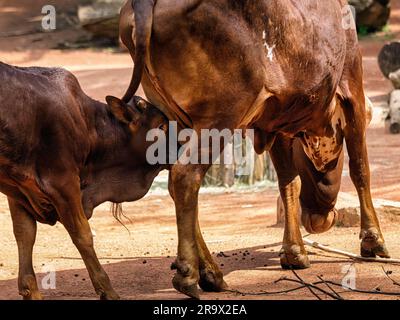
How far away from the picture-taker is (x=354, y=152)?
806 centimetres

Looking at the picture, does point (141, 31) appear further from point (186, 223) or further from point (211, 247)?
point (211, 247)

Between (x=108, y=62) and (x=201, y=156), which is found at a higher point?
(x=201, y=156)

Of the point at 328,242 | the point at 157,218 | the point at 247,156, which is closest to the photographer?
the point at 328,242

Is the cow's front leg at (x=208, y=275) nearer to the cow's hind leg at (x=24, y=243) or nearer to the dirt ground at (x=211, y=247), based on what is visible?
the dirt ground at (x=211, y=247)

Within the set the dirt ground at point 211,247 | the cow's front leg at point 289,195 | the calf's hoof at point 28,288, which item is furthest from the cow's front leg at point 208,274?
the cow's front leg at point 289,195

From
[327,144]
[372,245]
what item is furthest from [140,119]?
[372,245]

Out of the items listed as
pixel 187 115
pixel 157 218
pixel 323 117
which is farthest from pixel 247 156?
pixel 187 115

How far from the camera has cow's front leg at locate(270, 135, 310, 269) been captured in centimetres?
786

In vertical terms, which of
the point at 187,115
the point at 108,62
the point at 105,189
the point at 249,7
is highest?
the point at 249,7

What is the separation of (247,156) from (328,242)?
147 inches

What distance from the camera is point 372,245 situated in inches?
313

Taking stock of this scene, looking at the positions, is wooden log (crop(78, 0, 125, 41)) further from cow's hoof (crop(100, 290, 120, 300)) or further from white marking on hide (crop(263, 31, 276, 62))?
cow's hoof (crop(100, 290, 120, 300))

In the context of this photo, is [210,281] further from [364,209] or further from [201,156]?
[364,209]

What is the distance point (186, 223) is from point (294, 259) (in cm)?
178
